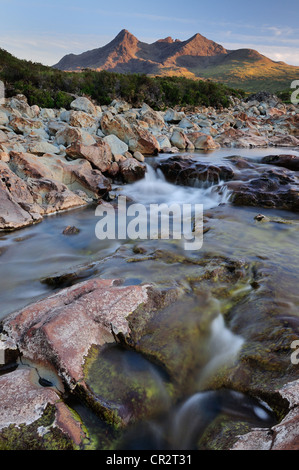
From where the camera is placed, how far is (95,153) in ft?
35.8

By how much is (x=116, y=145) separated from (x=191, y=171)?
11.9 ft

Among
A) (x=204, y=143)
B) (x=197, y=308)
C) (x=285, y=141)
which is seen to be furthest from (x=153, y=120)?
(x=197, y=308)

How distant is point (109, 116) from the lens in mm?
14234

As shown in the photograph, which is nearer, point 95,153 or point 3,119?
point 95,153

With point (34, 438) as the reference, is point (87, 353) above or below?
above

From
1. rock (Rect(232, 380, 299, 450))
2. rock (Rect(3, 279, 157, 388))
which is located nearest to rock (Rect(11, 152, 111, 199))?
rock (Rect(3, 279, 157, 388))

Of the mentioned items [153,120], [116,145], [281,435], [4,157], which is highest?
[153,120]

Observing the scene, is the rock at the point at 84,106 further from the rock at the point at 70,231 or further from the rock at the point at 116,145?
the rock at the point at 70,231

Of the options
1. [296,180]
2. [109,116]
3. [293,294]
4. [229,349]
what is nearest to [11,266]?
[229,349]

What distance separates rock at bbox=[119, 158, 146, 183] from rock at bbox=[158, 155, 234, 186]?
1.25 meters

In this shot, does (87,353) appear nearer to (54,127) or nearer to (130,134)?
(130,134)

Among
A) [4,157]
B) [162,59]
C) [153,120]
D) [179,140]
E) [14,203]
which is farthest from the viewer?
[162,59]
